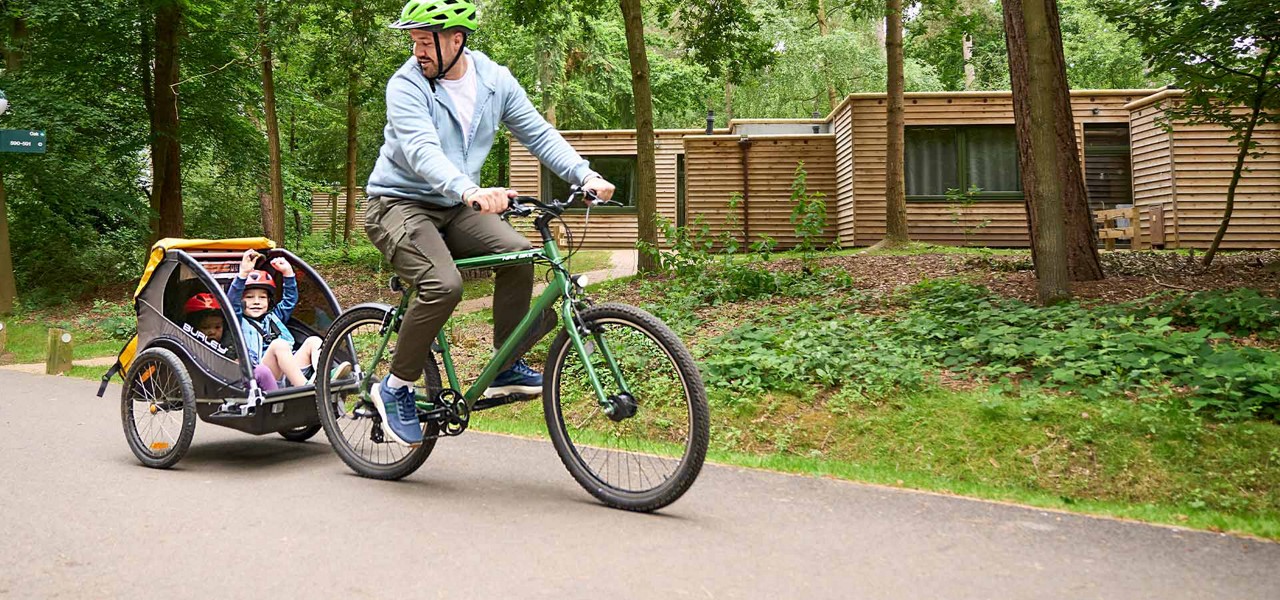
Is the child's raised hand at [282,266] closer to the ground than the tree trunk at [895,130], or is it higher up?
closer to the ground

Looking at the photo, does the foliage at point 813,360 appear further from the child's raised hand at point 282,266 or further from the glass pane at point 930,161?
the glass pane at point 930,161

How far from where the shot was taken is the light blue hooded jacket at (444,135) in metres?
4.73

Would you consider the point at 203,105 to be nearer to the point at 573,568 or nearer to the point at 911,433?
the point at 911,433

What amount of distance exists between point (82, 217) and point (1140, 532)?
22.5m

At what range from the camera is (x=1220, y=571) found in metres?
3.73

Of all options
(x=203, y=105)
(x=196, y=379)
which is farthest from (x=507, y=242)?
(x=203, y=105)

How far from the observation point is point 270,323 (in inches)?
239

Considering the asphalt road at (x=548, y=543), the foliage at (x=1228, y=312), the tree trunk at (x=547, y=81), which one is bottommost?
the asphalt road at (x=548, y=543)

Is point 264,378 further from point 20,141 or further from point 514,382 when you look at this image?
point 20,141

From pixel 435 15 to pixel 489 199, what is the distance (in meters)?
0.99

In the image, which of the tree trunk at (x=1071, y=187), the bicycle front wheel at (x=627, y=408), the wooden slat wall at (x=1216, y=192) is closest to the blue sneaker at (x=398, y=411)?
the bicycle front wheel at (x=627, y=408)

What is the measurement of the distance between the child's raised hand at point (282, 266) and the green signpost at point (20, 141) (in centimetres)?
977

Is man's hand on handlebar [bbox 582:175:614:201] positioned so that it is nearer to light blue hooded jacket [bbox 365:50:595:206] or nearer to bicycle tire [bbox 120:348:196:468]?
light blue hooded jacket [bbox 365:50:595:206]

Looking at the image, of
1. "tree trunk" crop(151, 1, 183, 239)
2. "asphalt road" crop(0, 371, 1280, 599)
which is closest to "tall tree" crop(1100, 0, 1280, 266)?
"asphalt road" crop(0, 371, 1280, 599)
